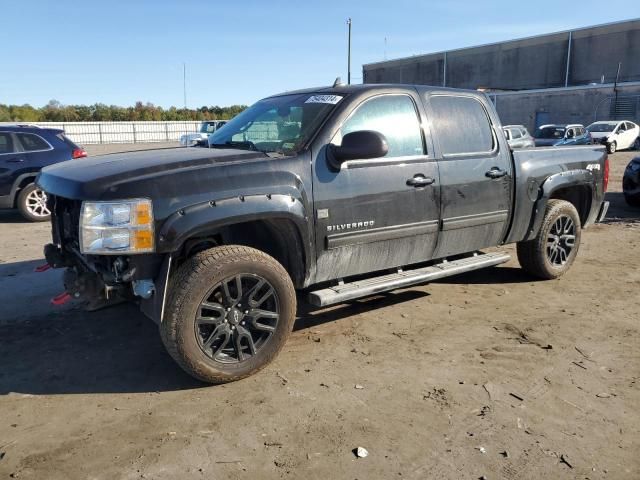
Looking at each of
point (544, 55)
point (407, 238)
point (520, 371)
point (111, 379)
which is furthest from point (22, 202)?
point (544, 55)

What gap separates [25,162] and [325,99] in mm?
7129

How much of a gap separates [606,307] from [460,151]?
6.56 ft

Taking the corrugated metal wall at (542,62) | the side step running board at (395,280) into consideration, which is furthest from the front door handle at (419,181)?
the corrugated metal wall at (542,62)

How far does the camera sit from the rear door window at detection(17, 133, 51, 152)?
31.4 feet

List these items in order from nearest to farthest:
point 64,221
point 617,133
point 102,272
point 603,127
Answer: point 102,272 → point 64,221 → point 617,133 → point 603,127

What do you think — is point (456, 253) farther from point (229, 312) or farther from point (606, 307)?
point (229, 312)

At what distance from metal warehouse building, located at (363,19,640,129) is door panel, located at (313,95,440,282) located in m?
35.5

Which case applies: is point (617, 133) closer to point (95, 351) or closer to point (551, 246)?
point (551, 246)

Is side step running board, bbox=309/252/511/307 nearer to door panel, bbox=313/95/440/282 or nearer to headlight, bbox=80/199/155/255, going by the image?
door panel, bbox=313/95/440/282

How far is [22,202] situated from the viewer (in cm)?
942

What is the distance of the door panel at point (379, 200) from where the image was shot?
4.02m

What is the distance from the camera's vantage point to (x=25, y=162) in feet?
30.9

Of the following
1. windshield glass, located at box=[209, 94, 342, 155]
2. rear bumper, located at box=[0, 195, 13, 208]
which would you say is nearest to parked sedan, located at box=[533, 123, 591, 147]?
rear bumper, located at box=[0, 195, 13, 208]

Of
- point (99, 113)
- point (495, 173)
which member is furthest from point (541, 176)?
point (99, 113)
